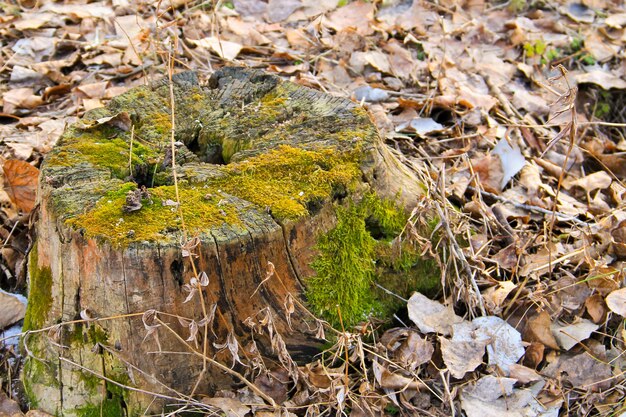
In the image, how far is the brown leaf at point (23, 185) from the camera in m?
2.95

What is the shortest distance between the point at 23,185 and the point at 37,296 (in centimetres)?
80

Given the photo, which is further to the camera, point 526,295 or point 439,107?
point 439,107

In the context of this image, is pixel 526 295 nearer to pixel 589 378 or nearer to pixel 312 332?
pixel 589 378

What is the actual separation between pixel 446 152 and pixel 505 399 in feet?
5.03

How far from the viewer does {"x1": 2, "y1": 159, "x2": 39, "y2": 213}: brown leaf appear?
2.95 m

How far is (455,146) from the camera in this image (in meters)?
3.70

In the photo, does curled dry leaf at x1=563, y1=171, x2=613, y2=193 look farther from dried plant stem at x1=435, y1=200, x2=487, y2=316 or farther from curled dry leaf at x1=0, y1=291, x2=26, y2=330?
curled dry leaf at x1=0, y1=291, x2=26, y2=330

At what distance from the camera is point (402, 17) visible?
4.90 meters

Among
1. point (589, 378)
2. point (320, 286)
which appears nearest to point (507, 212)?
point (589, 378)

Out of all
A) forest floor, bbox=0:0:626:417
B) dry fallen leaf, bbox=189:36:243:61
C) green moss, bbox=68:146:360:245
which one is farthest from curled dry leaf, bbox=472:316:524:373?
dry fallen leaf, bbox=189:36:243:61

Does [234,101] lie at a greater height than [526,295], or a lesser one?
greater

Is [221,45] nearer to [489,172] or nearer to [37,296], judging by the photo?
[489,172]

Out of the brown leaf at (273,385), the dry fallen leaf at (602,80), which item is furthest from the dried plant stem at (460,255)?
the dry fallen leaf at (602,80)

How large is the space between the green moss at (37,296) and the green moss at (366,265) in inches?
36.1
